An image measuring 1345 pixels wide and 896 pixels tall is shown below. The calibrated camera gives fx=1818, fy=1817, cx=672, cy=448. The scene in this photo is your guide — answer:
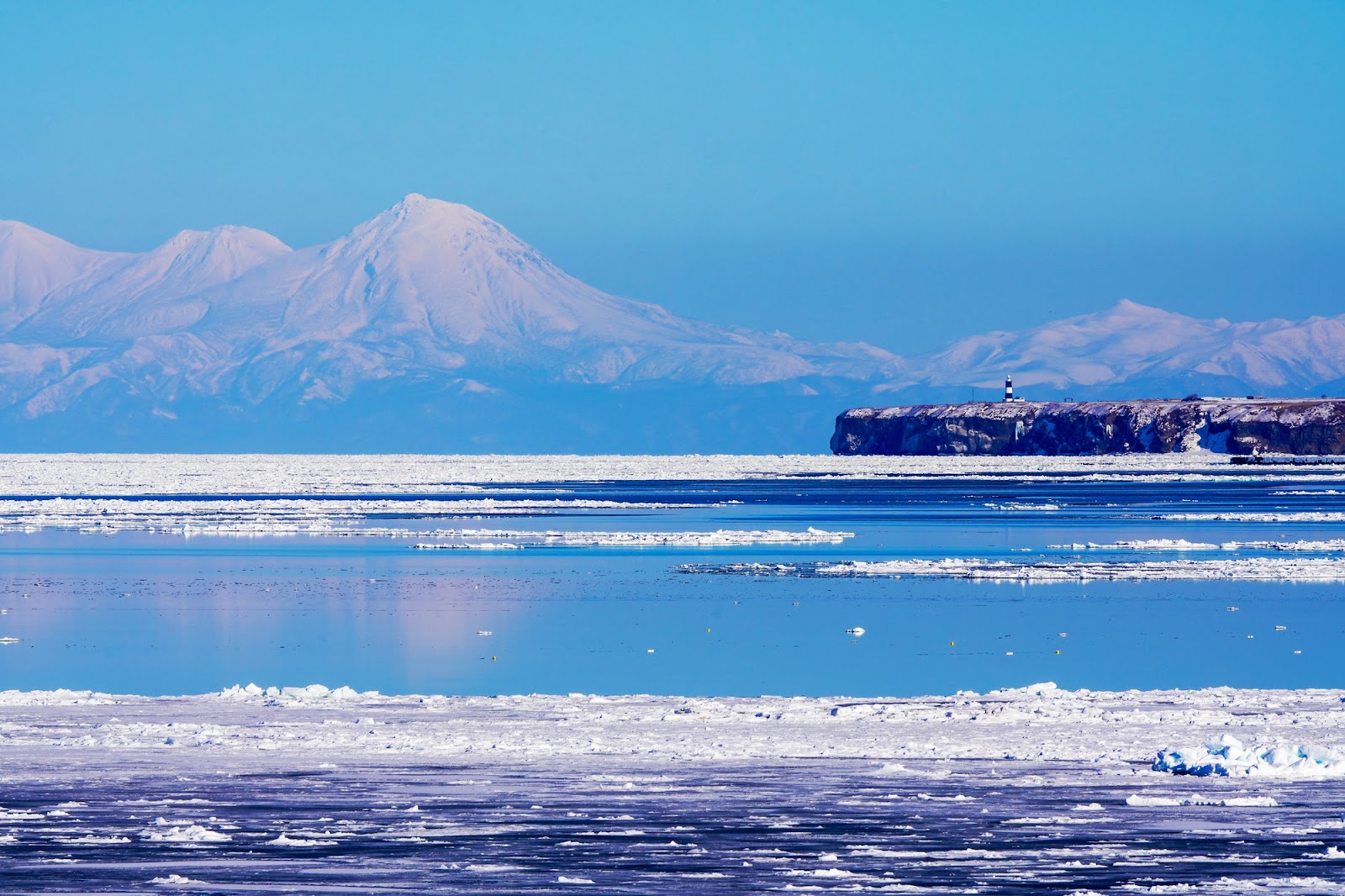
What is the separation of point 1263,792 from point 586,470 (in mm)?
107993

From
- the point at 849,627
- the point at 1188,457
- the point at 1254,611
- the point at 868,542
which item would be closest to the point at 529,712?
the point at 849,627

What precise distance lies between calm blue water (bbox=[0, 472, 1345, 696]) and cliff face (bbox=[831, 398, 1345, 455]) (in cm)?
10370

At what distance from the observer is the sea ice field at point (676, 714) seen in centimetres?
982

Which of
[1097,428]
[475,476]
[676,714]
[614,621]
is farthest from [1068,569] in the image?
[1097,428]

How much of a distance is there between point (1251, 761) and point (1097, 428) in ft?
484

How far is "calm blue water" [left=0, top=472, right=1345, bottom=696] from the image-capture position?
62.5 ft

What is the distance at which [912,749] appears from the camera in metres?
13.3

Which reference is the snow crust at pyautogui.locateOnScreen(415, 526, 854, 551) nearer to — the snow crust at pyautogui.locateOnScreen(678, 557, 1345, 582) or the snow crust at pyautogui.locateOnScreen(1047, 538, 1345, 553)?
the snow crust at pyautogui.locateOnScreen(1047, 538, 1345, 553)

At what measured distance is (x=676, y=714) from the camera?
15.2 meters

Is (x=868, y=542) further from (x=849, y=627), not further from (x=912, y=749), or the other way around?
(x=912, y=749)

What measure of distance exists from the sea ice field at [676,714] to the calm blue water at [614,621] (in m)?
0.11

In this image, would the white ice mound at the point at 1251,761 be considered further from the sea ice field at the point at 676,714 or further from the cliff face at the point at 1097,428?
the cliff face at the point at 1097,428

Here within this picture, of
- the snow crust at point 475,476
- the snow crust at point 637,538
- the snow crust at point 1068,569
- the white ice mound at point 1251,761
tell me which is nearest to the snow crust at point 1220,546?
the snow crust at point 1068,569

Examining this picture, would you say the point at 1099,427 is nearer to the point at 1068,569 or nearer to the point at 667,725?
the point at 1068,569
